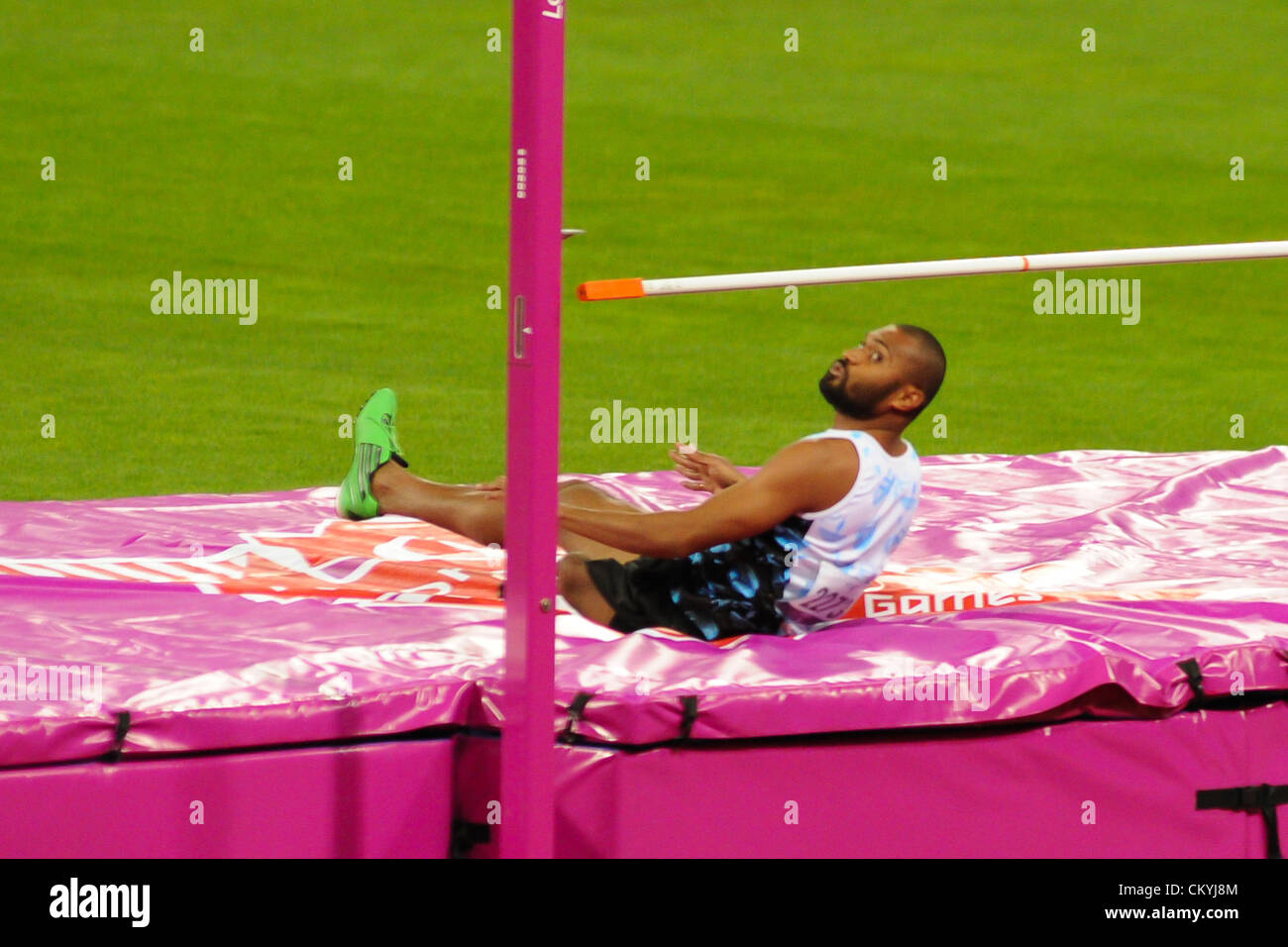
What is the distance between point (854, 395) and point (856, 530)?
0.24 meters

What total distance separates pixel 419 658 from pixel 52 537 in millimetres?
1612

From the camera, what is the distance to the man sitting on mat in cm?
326

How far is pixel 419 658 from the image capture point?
9.77 feet

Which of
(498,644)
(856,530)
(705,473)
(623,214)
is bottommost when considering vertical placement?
(498,644)

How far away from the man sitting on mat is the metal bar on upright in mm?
759

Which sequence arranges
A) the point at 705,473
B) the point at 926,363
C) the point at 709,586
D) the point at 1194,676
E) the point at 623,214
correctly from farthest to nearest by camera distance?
the point at 623,214
the point at 705,473
the point at 709,586
the point at 926,363
the point at 1194,676

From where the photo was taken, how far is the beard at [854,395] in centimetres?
335

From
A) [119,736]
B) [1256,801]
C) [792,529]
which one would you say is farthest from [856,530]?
[119,736]

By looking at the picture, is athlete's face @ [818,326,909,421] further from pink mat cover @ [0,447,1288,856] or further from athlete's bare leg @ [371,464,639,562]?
athlete's bare leg @ [371,464,639,562]

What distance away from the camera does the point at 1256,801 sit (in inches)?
123

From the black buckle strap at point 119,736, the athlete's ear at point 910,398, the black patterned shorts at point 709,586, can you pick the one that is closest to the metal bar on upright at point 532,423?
A: the black buckle strap at point 119,736

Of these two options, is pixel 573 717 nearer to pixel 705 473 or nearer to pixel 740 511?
pixel 740 511
